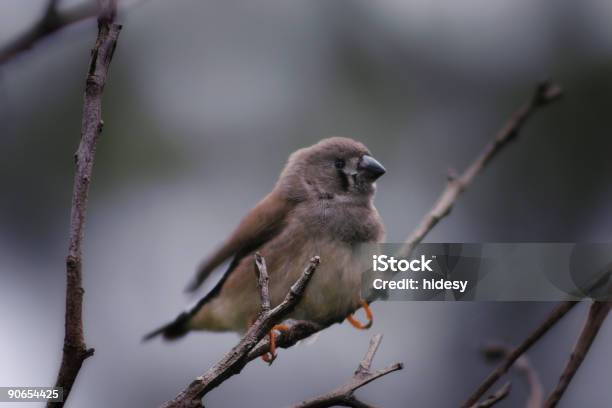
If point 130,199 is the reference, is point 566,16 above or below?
above

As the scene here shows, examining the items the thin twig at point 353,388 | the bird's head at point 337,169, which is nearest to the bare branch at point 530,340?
the thin twig at point 353,388

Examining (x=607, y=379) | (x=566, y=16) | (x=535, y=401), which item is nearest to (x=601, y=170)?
(x=566, y=16)

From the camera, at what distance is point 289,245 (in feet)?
9.42

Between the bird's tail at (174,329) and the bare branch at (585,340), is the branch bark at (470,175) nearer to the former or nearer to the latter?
the bare branch at (585,340)

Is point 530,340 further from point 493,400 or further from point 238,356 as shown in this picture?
point 238,356

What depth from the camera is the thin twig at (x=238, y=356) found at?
143 cm

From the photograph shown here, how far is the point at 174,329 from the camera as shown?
10.3 ft

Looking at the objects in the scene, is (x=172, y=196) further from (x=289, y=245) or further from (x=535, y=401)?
(x=535, y=401)

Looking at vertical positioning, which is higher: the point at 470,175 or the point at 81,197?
the point at 470,175

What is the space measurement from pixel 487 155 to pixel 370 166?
97 centimetres

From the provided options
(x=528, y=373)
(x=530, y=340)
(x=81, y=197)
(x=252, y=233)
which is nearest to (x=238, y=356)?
(x=81, y=197)

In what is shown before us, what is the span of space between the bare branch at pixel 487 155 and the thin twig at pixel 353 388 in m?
0.56

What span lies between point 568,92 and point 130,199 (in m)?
2.56

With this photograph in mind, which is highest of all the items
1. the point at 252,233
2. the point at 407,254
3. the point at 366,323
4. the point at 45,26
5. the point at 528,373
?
the point at 45,26
